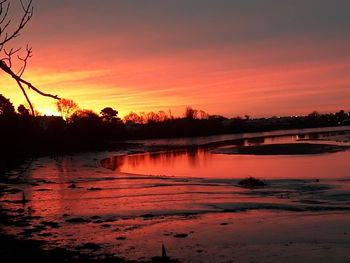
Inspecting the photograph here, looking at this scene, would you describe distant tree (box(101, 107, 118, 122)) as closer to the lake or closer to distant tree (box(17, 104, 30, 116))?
distant tree (box(17, 104, 30, 116))

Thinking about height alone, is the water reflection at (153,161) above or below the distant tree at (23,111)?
below

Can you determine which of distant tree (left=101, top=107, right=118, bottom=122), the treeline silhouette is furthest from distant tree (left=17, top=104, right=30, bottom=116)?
distant tree (left=101, top=107, right=118, bottom=122)

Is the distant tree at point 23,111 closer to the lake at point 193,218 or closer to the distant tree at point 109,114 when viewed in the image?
the lake at point 193,218

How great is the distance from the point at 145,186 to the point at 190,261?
53.4 feet

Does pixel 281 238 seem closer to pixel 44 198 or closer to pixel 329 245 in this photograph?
pixel 329 245

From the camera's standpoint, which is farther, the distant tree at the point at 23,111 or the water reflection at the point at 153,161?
the water reflection at the point at 153,161

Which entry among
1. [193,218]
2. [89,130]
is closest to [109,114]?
[89,130]

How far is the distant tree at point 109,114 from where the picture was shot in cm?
13475

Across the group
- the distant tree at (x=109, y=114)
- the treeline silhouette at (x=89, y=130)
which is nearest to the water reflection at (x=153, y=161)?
the treeline silhouette at (x=89, y=130)

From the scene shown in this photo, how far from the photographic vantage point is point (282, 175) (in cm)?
3259

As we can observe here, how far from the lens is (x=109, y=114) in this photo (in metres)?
136

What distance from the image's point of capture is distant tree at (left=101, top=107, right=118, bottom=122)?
442 feet

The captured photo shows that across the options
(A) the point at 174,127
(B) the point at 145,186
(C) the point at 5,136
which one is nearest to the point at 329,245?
(B) the point at 145,186

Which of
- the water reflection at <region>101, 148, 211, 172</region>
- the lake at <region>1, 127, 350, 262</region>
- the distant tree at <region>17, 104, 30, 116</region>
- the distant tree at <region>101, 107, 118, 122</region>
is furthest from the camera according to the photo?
the distant tree at <region>101, 107, 118, 122</region>
